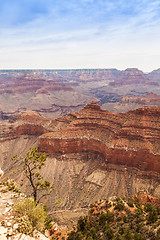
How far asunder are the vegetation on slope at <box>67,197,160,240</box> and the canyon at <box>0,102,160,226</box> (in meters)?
10.4

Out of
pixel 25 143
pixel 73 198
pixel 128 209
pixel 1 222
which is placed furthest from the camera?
pixel 25 143

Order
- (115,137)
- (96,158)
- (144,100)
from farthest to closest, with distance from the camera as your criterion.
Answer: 1. (144,100)
2. (96,158)
3. (115,137)

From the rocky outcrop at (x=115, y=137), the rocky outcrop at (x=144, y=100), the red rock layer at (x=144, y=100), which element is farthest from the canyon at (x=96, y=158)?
the red rock layer at (x=144, y=100)

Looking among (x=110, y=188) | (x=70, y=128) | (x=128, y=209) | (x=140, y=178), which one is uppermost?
(x=70, y=128)

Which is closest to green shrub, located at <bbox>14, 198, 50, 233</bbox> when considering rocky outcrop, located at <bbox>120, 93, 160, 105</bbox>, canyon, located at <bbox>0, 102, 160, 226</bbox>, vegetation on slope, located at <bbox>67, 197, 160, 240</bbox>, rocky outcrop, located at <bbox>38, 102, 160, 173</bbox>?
vegetation on slope, located at <bbox>67, 197, 160, 240</bbox>

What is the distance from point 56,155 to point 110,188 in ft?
75.9

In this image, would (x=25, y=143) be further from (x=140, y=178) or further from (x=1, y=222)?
(x=1, y=222)

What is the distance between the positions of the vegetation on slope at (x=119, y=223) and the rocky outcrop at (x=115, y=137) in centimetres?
2284

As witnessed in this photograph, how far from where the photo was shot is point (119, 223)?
20953 mm

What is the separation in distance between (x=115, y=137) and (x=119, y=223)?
32970 mm

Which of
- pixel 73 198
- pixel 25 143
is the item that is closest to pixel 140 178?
pixel 73 198

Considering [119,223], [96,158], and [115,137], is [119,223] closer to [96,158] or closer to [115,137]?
[115,137]

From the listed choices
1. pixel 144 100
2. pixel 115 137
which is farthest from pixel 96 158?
pixel 144 100

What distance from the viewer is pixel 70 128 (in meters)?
60.0
